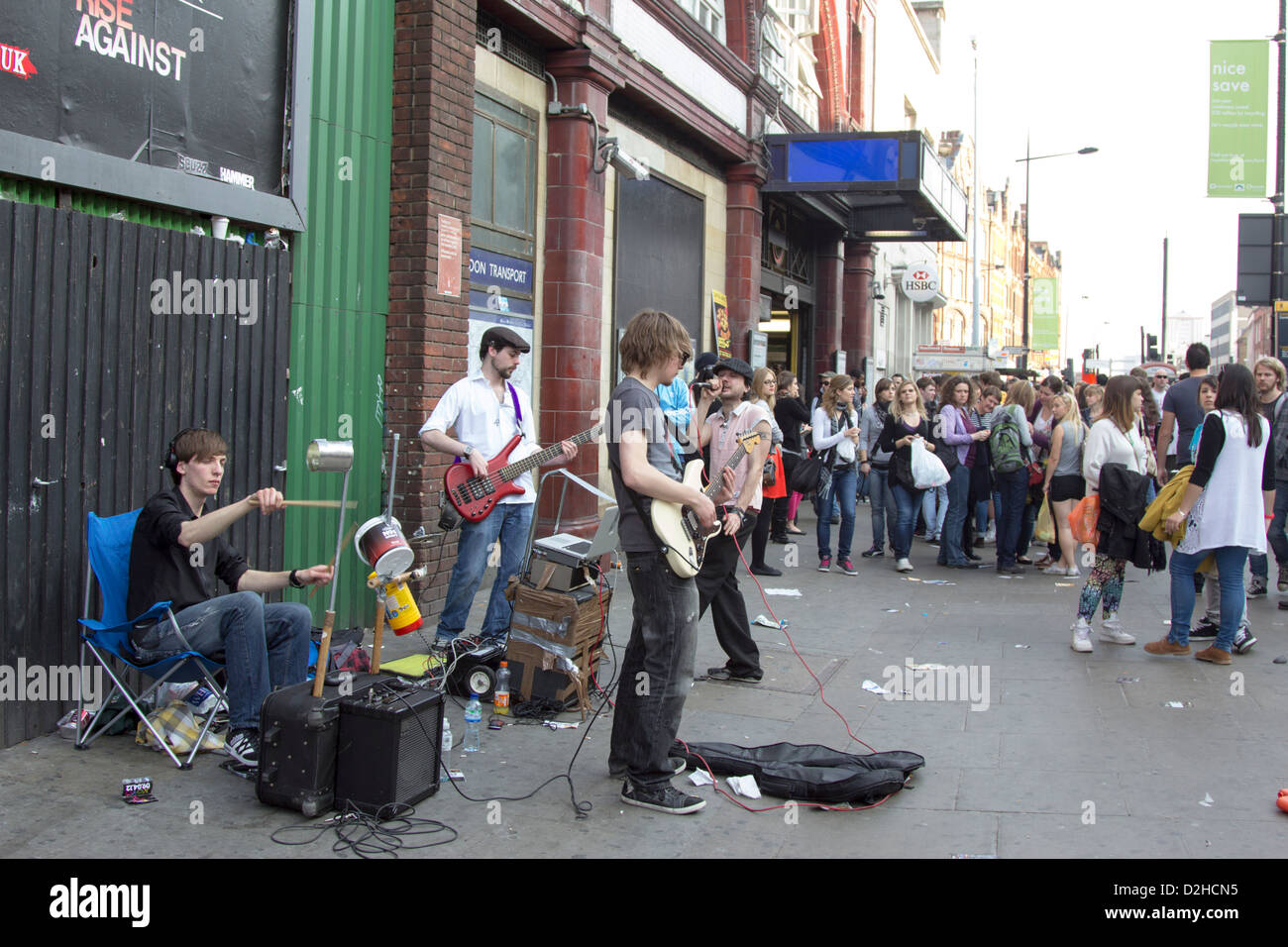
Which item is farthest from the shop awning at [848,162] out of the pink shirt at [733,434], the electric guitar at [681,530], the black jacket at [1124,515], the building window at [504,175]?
the electric guitar at [681,530]

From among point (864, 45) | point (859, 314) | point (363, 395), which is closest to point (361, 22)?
point (363, 395)

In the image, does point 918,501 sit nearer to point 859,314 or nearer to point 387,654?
point 387,654

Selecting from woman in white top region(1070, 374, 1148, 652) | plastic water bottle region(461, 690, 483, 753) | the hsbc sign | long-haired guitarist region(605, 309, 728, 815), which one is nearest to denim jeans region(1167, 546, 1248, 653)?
woman in white top region(1070, 374, 1148, 652)

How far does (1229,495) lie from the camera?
23.2 feet

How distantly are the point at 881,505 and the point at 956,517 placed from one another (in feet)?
2.60

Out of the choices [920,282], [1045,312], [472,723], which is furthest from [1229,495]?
[1045,312]

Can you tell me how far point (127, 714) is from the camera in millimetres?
5488

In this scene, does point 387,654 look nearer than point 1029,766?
No

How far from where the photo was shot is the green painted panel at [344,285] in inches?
279

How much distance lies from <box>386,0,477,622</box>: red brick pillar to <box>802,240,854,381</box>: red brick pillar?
514 inches

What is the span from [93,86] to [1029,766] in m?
5.48

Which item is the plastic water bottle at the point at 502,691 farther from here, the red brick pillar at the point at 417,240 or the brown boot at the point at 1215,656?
the brown boot at the point at 1215,656

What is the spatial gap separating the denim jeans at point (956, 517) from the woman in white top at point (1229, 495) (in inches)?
166

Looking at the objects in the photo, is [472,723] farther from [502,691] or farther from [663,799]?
[663,799]
